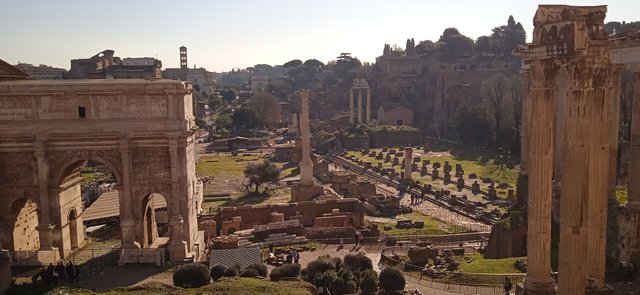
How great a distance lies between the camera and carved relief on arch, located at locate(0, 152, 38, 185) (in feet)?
63.4

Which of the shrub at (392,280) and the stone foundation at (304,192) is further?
the stone foundation at (304,192)

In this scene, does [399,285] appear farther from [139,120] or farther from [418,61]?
[418,61]

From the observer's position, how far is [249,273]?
57.0ft

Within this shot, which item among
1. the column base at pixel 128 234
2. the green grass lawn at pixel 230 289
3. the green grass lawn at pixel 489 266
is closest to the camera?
the green grass lawn at pixel 230 289

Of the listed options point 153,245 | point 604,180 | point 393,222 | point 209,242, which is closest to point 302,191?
point 393,222

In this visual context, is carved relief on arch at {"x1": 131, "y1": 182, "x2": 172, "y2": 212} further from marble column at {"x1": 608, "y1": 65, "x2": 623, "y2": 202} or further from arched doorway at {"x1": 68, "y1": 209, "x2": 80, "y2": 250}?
marble column at {"x1": 608, "y1": 65, "x2": 623, "y2": 202}

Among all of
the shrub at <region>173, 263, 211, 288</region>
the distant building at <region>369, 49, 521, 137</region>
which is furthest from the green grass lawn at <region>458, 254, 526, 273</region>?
the distant building at <region>369, 49, 521, 137</region>

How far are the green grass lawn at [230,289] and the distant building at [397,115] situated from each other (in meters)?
62.8

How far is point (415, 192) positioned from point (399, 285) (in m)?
22.1

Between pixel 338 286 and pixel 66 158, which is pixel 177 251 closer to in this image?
pixel 66 158

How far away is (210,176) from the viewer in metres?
46.7

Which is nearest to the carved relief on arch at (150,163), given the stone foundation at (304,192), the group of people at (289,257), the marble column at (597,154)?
the group of people at (289,257)

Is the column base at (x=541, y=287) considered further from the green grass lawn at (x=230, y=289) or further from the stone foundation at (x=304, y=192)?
the stone foundation at (x=304, y=192)

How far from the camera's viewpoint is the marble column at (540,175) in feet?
33.7
